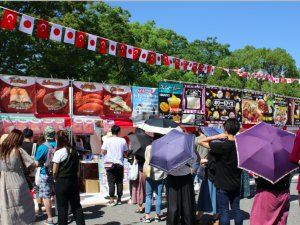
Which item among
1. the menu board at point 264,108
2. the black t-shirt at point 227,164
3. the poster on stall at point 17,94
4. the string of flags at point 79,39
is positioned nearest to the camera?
the black t-shirt at point 227,164

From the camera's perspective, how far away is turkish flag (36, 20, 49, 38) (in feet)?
32.5

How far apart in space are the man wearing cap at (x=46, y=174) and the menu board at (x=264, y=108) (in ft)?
40.5

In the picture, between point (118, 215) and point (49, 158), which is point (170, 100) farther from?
point (49, 158)

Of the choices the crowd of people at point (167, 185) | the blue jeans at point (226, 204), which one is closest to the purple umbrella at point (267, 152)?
the crowd of people at point (167, 185)

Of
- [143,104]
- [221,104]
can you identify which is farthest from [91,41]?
[221,104]

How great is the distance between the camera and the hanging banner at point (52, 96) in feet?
37.0

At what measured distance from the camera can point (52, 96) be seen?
11.5 meters

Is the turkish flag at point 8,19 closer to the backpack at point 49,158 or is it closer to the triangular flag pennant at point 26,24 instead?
the triangular flag pennant at point 26,24

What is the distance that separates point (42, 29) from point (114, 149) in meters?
4.05

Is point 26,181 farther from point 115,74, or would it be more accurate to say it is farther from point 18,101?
point 115,74

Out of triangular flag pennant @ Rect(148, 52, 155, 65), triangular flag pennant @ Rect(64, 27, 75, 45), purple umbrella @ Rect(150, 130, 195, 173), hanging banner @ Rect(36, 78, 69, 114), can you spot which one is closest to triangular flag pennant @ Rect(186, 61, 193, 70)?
triangular flag pennant @ Rect(148, 52, 155, 65)

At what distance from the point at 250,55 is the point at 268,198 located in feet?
136

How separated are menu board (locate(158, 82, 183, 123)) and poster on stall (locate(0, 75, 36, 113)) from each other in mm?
4750

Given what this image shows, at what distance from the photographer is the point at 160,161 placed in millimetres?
5500
